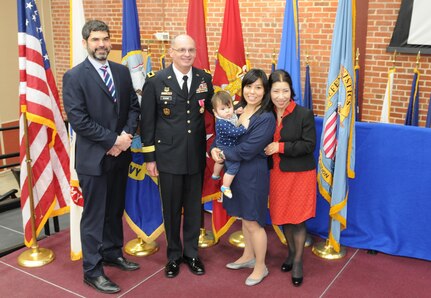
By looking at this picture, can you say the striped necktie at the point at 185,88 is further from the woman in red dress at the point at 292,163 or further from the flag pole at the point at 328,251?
the flag pole at the point at 328,251

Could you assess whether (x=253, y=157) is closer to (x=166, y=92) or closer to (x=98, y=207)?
(x=166, y=92)

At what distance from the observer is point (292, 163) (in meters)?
3.22

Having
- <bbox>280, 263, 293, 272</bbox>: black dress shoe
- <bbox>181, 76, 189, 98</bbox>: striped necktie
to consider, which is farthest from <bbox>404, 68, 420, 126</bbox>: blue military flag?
<bbox>181, 76, 189, 98</bbox>: striped necktie

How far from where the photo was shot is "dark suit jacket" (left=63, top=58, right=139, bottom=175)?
3.05 meters

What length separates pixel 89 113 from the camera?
3.13 meters

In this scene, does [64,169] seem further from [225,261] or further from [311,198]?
[311,198]

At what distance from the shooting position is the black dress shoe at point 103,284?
3285 mm

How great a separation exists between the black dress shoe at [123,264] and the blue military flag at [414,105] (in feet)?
10.2

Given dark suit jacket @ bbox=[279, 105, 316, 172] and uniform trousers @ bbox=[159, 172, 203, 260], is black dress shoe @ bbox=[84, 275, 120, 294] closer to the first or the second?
uniform trousers @ bbox=[159, 172, 203, 260]

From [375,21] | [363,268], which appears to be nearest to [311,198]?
[363,268]

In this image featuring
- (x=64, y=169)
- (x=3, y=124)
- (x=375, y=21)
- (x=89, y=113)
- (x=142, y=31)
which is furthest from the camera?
(x=3, y=124)

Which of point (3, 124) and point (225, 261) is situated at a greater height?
point (3, 124)

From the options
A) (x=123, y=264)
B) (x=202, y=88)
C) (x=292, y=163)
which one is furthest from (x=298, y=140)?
(x=123, y=264)

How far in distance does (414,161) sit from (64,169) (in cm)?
283
